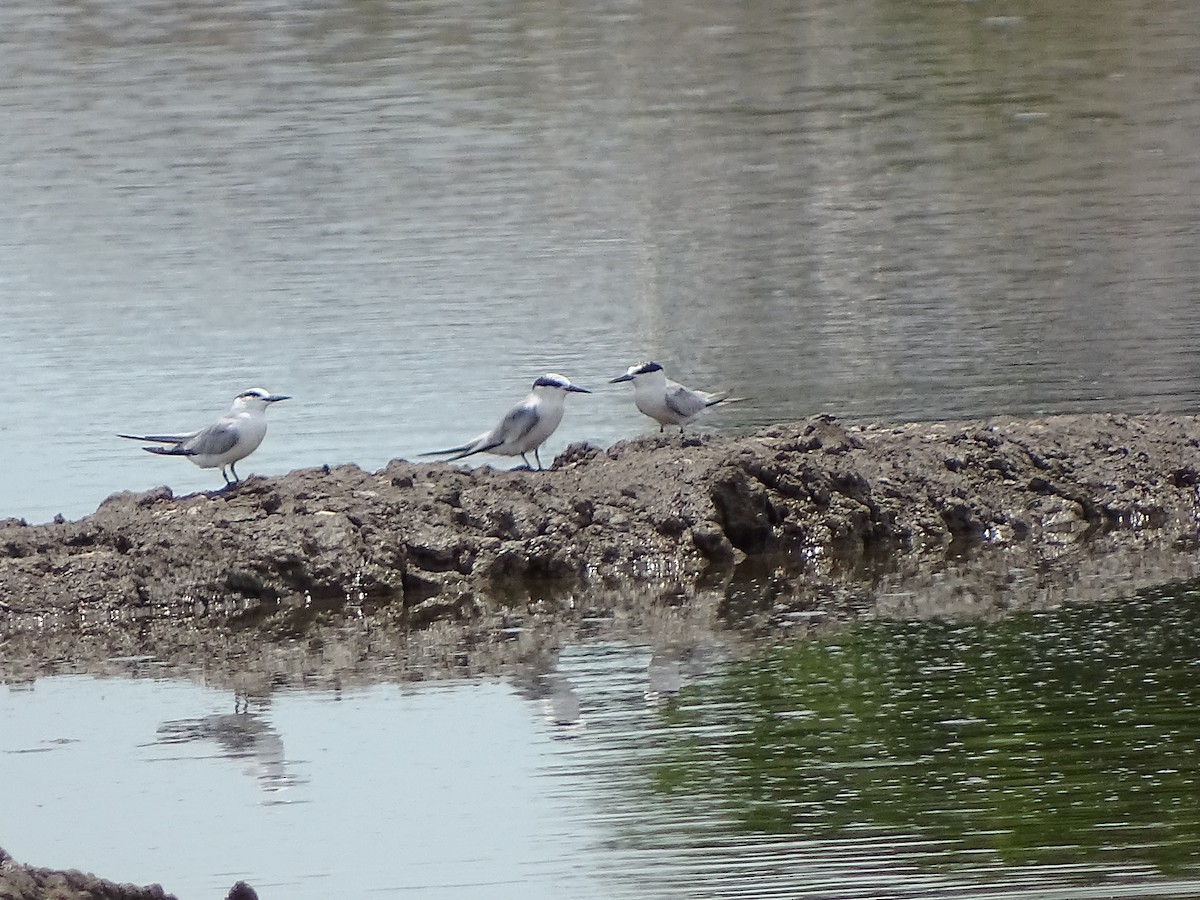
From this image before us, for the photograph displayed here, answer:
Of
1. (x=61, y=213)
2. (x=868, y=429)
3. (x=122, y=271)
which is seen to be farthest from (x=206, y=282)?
(x=868, y=429)

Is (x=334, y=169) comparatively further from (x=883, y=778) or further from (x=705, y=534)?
(x=883, y=778)

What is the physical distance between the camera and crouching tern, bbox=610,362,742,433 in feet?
40.9

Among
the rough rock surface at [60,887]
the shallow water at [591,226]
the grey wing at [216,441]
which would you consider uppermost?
the rough rock surface at [60,887]

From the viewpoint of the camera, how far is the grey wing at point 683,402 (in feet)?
41.4

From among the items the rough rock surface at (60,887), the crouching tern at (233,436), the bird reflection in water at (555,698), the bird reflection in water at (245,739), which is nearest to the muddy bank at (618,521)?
the crouching tern at (233,436)

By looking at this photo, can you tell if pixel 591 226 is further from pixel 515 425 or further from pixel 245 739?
pixel 245 739

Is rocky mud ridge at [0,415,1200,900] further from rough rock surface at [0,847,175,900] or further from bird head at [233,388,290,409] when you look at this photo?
rough rock surface at [0,847,175,900]

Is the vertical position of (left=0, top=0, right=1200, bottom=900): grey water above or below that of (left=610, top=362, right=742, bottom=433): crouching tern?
below

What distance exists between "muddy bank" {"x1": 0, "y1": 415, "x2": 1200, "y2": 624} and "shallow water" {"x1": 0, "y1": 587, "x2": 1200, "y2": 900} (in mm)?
1010

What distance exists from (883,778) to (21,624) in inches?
183

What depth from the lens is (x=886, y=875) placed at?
693 cm

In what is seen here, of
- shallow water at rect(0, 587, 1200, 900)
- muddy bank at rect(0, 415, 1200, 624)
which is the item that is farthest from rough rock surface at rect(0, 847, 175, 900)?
muddy bank at rect(0, 415, 1200, 624)

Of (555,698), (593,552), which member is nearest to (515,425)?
(593,552)

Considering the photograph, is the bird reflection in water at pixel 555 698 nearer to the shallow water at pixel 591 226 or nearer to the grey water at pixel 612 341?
the grey water at pixel 612 341
